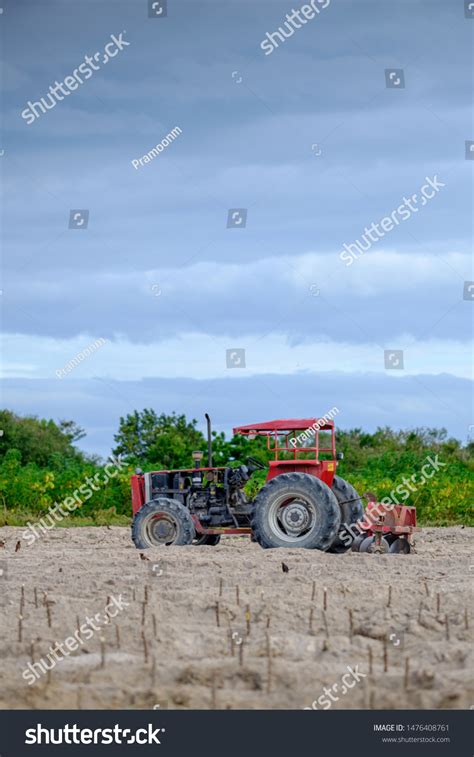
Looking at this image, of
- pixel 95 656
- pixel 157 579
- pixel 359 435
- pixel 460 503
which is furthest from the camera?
pixel 359 435

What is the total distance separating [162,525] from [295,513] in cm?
210

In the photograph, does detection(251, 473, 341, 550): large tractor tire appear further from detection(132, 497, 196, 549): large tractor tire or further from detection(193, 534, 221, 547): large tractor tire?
detection(193, 534, 221, 547): large tractor tire

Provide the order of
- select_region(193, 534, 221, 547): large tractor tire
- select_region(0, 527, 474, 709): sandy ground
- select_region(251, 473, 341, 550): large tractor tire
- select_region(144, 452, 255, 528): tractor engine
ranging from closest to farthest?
select_region(0, 527, 474, 709): sandy ground
select_region(251, 473, 341, 550): large tractor tire
select_region(144, 452, 255, 528): tractor engine
select_region(193, 534, 221, 547): large tractor tire

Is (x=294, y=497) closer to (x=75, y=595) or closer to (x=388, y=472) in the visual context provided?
(x=75, y=595)

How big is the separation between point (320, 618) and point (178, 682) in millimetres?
1833

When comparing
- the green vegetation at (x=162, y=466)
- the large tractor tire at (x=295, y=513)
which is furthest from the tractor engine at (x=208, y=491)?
the green vegetation at (x=162, y=466)

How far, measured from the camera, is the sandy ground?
20.4 ft

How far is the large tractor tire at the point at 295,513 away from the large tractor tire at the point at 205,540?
1500mm

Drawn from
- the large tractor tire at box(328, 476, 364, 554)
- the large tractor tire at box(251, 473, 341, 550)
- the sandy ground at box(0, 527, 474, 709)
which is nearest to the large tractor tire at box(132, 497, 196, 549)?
the large tractor tire at box(251, 473, 341, 550)

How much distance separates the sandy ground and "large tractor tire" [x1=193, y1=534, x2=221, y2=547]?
2.46 m

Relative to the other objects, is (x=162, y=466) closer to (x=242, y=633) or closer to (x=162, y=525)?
(x=162, y=525)

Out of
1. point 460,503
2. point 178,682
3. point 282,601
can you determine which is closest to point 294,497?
point 282,601

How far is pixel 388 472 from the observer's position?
79.6 feet

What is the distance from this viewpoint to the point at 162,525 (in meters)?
13.4
